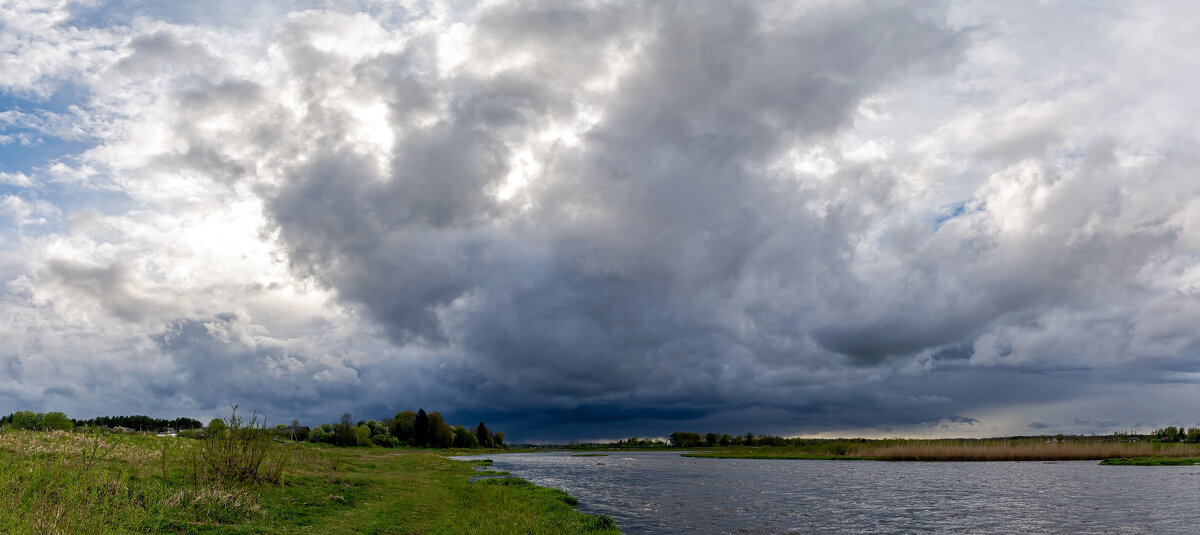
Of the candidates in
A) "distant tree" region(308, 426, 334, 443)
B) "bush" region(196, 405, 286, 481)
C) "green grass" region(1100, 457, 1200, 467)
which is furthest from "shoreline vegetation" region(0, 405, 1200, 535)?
"distant tree" region(308, 426, 334, 443)

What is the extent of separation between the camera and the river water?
42625 mm

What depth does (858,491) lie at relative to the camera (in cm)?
6862

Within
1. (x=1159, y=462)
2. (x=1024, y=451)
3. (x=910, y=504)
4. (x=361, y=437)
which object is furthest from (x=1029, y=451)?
(x=361, y=437)

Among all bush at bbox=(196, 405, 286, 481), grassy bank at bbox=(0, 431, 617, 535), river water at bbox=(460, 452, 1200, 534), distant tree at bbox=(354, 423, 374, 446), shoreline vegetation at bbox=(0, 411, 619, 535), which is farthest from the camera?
distant tree at bbox=(354, 423, 374, 446)

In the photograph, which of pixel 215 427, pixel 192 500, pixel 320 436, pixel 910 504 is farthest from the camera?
pixel 320 436

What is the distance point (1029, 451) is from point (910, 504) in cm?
9334

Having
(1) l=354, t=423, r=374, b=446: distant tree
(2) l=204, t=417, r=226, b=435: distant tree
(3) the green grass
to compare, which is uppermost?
(2) l=204, t=417, r=226, b=435: distant tree

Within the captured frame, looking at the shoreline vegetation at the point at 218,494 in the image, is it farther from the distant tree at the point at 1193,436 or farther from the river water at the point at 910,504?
the distant tree at the point at 1193,436

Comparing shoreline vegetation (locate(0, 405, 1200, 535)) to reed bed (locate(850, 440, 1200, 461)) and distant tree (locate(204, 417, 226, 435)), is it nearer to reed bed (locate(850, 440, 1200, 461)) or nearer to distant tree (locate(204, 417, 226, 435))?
distant tree (locate(204, 417, 226, 435))

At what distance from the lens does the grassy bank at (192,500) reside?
63.5ft

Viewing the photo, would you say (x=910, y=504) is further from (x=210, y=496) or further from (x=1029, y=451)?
(x=1029, y=451)

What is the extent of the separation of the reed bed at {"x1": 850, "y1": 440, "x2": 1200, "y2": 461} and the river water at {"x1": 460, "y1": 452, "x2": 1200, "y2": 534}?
36.3 meters

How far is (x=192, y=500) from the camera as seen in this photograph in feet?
87.0

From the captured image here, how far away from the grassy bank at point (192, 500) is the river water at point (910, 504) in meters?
9.98
